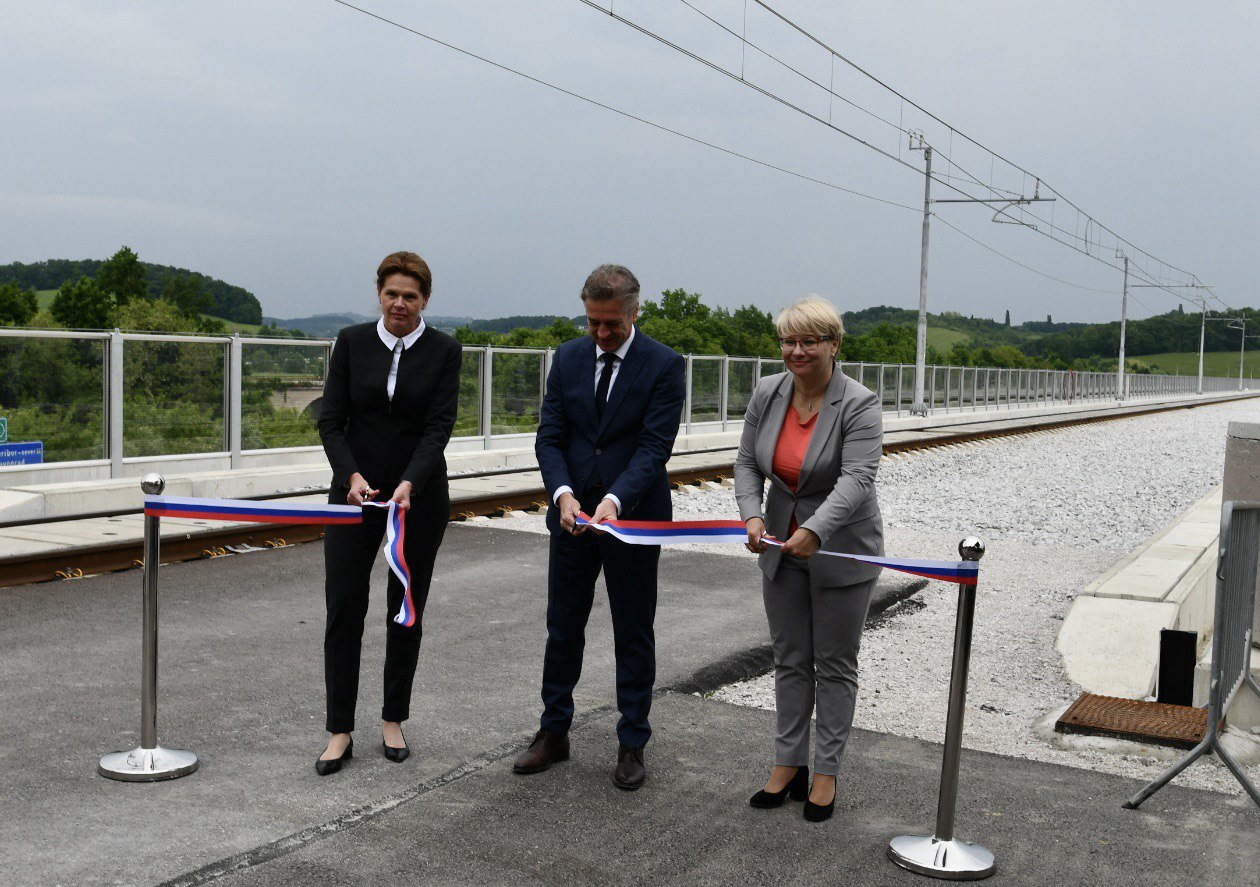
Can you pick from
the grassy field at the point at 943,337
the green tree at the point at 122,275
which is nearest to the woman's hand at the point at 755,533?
the green tree at the point at 122,275

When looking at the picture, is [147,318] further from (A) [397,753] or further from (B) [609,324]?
(B) [609,324]

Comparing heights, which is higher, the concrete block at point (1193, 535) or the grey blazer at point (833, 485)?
the grey blazer at point (833, 485)

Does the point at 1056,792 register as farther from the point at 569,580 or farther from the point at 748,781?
the point at 569,580

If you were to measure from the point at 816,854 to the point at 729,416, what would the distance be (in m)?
24.6

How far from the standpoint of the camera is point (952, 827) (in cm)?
451

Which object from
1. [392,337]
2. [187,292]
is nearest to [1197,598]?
[392,337]

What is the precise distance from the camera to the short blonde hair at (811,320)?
4.73 meters

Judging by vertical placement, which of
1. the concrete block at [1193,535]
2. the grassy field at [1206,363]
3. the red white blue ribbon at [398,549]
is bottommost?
the concrete block at [1193,535]

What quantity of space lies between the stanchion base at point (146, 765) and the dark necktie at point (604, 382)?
2.10m

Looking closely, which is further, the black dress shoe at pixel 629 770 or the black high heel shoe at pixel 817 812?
the black dress shoe at pixel 629 770

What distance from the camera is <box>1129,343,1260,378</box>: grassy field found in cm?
A: 17638

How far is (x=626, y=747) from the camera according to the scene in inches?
204

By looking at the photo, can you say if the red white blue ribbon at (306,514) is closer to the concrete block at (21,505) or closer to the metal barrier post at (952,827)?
the metal barrier post at (952,827)

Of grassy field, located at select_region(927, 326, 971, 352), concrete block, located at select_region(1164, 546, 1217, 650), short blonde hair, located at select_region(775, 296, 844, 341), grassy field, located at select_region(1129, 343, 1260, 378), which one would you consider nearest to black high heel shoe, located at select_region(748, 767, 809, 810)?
short blonde hair, located at select_region(775, 296, 844, 341)
